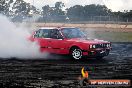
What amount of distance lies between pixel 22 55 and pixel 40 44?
124cm

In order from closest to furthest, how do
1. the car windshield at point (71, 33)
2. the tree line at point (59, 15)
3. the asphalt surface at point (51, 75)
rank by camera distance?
the asphalt surface at point (51, 75) → the car windshield at point (71, 33) → the tree line at point (59, 15)

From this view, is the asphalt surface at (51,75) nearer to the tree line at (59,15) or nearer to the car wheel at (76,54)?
the car wheel at (76,54)

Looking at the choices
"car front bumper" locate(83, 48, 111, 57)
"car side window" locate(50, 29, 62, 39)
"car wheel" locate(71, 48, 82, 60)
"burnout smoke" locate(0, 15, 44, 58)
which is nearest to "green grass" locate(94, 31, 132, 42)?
"burnout smoke" locate(0, 15, 44, 58)

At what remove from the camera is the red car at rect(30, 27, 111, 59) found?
1683 cm

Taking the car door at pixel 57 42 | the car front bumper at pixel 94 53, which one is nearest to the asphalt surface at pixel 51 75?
the car front bumper at pixel 94 53

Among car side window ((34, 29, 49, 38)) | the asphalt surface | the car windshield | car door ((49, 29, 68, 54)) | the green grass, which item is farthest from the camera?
the green grass

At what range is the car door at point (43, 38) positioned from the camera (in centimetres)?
1811

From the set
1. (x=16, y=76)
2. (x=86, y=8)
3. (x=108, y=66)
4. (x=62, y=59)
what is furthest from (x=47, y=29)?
(x=86, y=8)

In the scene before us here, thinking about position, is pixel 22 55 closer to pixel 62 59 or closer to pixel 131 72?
pixel 62 59

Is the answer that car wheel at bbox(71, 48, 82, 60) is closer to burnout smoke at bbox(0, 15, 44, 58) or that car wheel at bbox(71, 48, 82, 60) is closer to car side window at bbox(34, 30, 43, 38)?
burnout smoke at bbox(0, 15, 44, 58)

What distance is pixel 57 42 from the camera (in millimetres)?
17703

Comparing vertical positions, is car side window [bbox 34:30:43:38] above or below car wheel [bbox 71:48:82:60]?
above

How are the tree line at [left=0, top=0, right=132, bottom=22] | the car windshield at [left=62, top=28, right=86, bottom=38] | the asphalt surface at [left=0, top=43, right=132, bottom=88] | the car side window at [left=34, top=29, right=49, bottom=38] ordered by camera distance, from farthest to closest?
the tree line at [left=0, top=0, right=132, bottom=22]
the car side window at [left=34, top=29, right=49, bottom=38]
the car windshield at [left=62, top=28, right=86, bottom=38]
the asphalt surface at [left=0, top=43, right=132, bottom=88]

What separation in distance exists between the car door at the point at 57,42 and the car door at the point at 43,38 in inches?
10.6
